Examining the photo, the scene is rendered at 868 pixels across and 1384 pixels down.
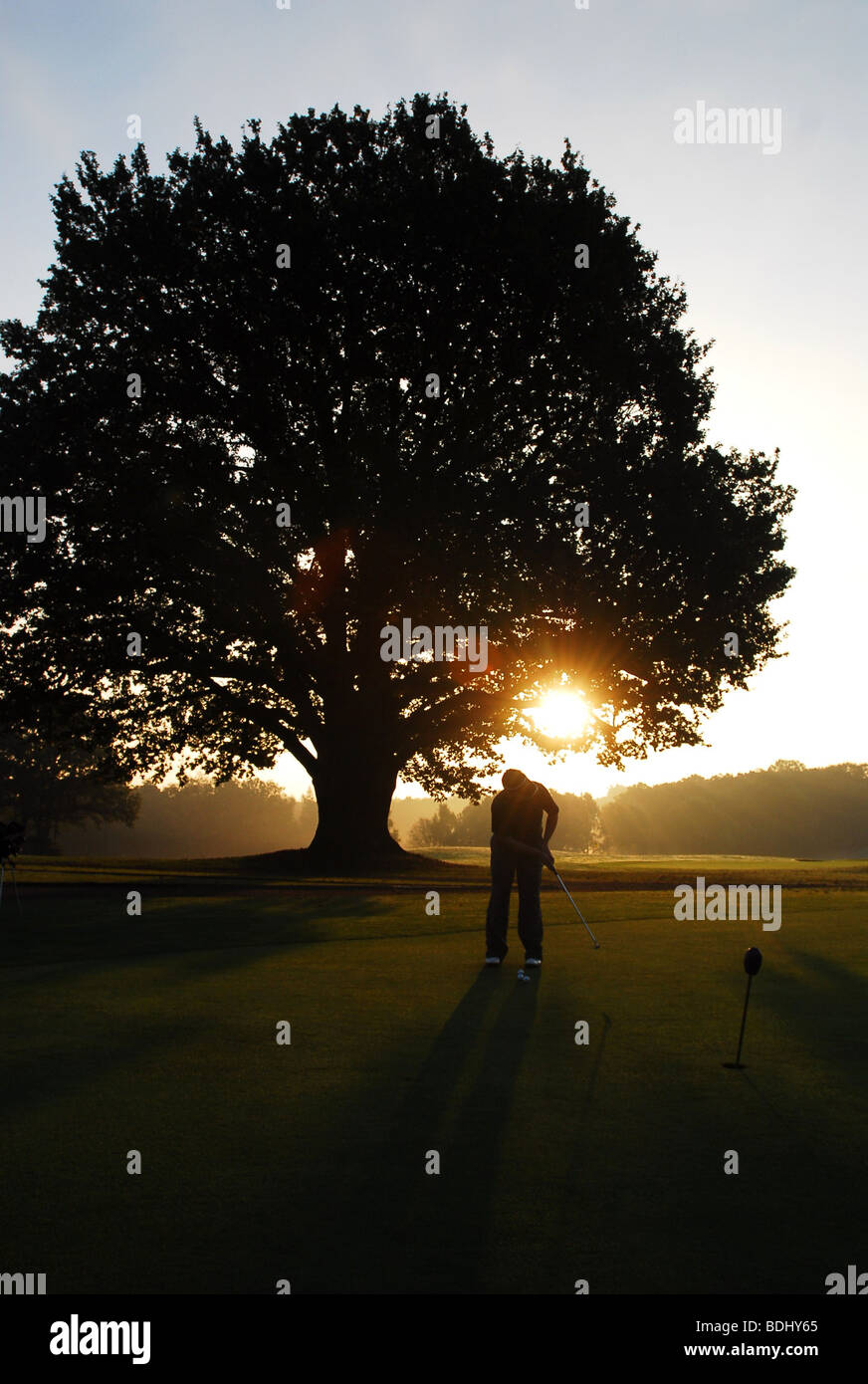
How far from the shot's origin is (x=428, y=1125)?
19.8ft

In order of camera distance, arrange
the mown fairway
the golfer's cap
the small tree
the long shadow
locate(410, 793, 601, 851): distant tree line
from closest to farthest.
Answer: the long shadow → the mown fairway → the golfer's cap → the small tree → locate(410, 793, 601, 851): distant tree line

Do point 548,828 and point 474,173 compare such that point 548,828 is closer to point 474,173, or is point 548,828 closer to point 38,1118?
point 38,1118

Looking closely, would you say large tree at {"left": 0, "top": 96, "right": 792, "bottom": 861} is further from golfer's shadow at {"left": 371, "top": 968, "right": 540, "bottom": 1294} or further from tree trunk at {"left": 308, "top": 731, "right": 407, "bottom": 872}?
golfer's shadow at {"left": 371, "top": 968, "right": 540, "bottom": 1294}

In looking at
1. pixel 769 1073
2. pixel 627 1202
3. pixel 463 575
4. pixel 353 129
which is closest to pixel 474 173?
pixel 353 129

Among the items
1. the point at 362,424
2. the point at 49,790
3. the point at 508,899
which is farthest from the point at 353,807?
the point at 49,790

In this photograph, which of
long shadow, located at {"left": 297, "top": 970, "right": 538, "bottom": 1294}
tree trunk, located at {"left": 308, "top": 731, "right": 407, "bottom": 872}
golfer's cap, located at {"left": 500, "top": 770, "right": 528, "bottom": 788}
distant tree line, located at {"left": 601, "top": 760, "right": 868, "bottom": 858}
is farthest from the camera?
distant tree line, located at {"left": 601, "top": 760, "right": 868, "bottom": 858}

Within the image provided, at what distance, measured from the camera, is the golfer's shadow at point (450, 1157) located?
4113mm

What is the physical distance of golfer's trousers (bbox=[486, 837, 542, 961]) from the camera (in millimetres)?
12641

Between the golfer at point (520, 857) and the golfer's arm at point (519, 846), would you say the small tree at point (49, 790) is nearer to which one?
the golfer at point (520, 857)

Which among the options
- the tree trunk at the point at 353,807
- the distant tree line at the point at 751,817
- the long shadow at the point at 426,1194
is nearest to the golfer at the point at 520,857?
the long shadow at the point at 426,1194

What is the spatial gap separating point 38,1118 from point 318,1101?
156 centimetres

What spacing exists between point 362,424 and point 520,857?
20.1m

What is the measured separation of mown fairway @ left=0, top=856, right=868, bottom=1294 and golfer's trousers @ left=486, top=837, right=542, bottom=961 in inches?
19.5

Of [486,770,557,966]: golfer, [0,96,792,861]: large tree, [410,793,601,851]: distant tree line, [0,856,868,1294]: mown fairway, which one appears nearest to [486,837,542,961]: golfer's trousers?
[486,770,557,966]: golfer
